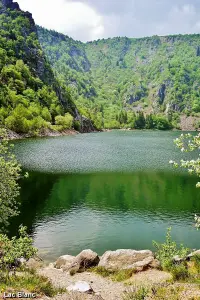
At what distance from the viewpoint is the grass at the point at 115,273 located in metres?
26.6

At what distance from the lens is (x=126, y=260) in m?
30.4

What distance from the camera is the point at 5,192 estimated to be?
29359mm

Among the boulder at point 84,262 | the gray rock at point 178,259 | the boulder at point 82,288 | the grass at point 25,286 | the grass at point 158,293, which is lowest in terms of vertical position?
the boulder at point 84,262

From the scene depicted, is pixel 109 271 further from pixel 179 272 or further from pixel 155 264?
pixel 179 272

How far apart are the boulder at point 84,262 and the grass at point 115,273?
867 millimetres

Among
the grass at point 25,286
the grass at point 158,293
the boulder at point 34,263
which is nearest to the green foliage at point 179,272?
the grass at point 158,293

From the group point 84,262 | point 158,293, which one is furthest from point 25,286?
point 84,262

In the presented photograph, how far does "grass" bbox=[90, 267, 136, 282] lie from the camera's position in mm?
26609

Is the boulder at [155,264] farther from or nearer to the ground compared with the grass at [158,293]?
nearer to the ground

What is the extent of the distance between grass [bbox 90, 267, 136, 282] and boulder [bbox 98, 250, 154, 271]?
53 cm

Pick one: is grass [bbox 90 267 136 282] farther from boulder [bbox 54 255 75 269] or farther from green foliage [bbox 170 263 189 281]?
green foliage [bbox 170 263 189 281]

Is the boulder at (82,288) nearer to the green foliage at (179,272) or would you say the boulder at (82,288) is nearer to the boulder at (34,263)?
the green foliage at (179,272)

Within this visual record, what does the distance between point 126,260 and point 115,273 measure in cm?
282

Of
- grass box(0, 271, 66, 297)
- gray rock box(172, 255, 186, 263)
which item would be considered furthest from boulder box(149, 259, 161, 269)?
grass box(0, 271, 66, 297)
